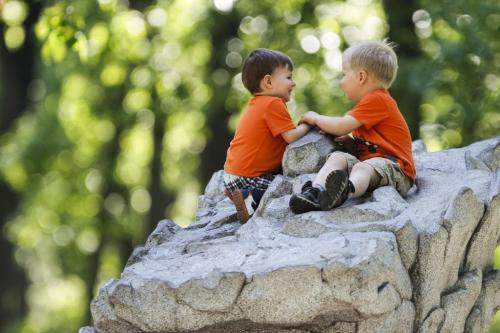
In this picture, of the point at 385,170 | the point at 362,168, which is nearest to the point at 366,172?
the point at 362,168

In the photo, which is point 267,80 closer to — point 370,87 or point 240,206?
point 370,87

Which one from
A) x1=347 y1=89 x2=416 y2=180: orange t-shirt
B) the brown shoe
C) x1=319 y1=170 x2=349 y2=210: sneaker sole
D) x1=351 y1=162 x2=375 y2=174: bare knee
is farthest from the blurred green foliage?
x1=319 y1=170 x2=349 y2=210: sneaker sole

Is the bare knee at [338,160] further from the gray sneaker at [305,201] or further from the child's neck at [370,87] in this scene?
the child's neck at [370,87]

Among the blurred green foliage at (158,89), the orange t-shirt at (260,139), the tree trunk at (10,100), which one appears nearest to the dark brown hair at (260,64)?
the orange t-shirt at (260,139)

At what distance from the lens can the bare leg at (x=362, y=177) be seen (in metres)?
6.55

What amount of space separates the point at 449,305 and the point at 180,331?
1.80 metres

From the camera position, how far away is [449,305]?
6.46 meters

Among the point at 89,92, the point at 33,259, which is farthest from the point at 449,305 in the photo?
the point at 33,259

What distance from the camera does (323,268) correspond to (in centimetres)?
561

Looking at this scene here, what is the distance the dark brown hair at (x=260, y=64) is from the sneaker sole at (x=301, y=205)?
1.20 metres

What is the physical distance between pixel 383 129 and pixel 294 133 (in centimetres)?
64

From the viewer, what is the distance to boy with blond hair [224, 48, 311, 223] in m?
7.16

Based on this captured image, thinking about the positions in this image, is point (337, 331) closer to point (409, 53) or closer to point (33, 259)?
point (409, 53)

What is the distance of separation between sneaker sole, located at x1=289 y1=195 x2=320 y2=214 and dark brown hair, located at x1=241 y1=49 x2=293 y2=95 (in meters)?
1.20
